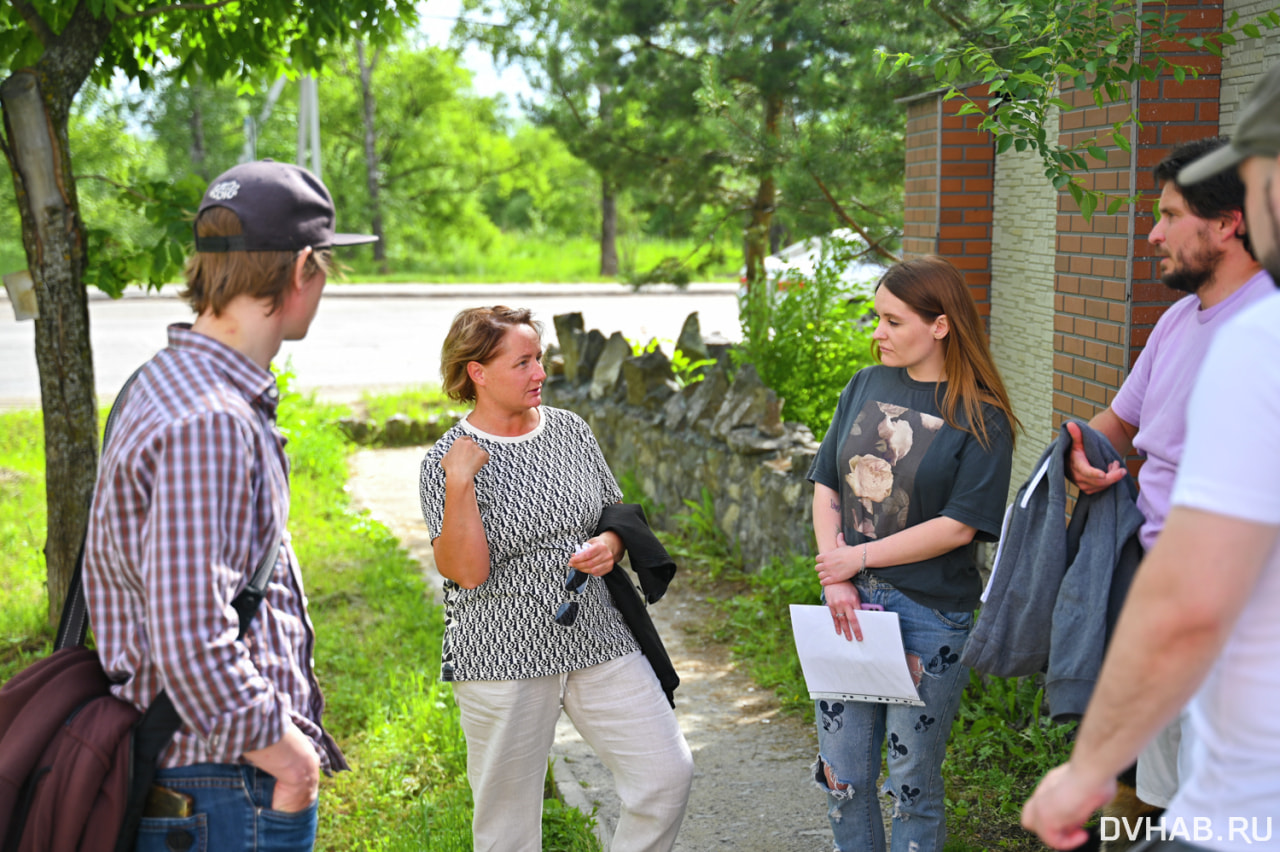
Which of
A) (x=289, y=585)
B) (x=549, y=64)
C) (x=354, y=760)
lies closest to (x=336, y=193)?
(x=549, y=64)

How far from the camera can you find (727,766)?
4348mm

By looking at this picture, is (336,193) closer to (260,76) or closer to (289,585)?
(260,76)

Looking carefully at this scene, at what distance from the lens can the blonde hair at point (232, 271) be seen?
202cm

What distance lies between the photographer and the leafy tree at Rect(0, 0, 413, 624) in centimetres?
488

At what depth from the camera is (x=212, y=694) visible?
183cm

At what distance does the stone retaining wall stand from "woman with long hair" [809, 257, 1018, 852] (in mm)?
2660

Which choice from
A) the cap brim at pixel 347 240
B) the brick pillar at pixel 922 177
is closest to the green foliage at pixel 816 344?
the brick pillar at pixel 922 177

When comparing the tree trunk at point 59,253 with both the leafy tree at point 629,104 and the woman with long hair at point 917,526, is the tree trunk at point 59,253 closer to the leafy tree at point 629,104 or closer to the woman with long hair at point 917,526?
the woman with long hair at point 917,526

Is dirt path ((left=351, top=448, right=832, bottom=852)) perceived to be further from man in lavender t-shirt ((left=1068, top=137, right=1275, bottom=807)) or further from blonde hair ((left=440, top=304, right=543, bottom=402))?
blonde hair ((left=440, top=304, right=543, bottom=402))

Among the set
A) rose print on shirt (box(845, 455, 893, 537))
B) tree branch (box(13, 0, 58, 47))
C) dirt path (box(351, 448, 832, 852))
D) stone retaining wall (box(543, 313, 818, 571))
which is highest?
tree branch (box(13, 0, 58, 47))

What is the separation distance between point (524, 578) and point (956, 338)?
1341mm

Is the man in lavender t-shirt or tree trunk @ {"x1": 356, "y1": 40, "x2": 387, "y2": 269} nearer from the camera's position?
the man in lavender t-shirt

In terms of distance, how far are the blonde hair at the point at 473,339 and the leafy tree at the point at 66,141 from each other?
2386 millimetres

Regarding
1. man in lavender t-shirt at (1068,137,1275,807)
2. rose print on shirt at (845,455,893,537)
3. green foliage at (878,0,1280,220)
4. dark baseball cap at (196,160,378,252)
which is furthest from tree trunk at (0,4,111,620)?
man in lavender t-shirt at (1068,137,1275,807)
